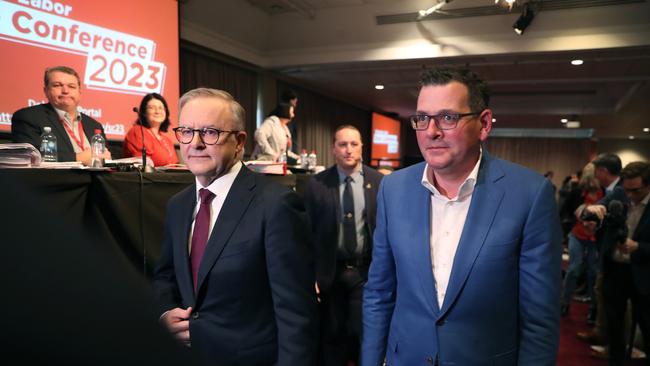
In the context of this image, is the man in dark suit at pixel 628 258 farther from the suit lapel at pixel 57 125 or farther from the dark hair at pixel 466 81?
the suit lapel at pixel 57 125

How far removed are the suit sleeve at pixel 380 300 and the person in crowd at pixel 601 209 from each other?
207cm

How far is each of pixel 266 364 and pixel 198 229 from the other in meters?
0.53

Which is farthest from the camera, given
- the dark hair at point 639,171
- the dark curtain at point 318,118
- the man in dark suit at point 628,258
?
the dark curtain at point 318,118

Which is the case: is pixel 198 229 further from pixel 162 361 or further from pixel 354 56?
pixel 354 56

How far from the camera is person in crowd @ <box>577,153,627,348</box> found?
9.30ft

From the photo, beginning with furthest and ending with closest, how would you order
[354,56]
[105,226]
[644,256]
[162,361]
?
1. [354,56]
2. [644,256]
3. [105,226]
4. [162,361]

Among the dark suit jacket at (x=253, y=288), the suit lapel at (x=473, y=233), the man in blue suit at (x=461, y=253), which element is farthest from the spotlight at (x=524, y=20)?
the dark suit jacket at (x=253, y=288)

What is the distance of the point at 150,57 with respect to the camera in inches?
200

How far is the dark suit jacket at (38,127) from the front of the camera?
2.46m

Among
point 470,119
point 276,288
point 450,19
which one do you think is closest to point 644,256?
point 470,119

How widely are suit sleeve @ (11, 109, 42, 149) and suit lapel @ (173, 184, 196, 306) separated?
5.26 feet

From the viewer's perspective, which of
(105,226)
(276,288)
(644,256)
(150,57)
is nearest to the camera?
(276,288)

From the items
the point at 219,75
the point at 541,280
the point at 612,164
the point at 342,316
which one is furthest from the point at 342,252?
the point at 219,75

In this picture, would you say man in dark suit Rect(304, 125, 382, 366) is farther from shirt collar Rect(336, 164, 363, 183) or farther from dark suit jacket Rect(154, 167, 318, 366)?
dark suit jacket Rect(154, 167, 318, 366)
